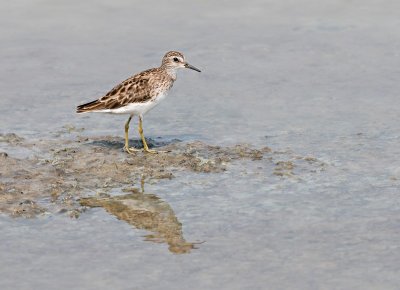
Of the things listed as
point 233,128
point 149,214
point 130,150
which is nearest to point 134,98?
point 130,150

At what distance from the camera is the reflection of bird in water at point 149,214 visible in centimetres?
1204

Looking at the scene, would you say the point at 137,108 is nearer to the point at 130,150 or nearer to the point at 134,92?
the point at 134,92

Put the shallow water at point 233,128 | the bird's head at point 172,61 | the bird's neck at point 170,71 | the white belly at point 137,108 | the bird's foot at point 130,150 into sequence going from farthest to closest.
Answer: the bird's head at point 172,61, the bird's neck at point 170,71, the white belly at point 137,108, the bird's foot at point 130,150, the shallow water at point 233,128

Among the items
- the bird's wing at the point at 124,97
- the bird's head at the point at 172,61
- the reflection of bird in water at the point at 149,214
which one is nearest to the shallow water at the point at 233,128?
the reflection of bird in water at the point at 149,214

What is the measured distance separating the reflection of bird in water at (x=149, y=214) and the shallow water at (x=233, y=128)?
0.37 feet

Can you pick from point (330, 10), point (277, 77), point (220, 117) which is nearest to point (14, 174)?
point (220, 117)

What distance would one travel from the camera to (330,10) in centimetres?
2278

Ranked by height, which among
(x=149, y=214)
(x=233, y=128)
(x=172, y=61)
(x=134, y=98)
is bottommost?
(x=149, y=214)

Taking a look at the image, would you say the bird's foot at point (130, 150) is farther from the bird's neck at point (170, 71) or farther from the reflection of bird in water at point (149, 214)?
the reflection of bird in water at point (149, 214)

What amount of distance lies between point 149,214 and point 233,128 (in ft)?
12.8

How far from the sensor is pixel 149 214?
510 inches

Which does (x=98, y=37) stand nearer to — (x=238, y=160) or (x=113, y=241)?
(x=238, y=160)

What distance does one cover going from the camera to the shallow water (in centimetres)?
1123

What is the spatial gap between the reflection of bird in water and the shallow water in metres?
0.11
